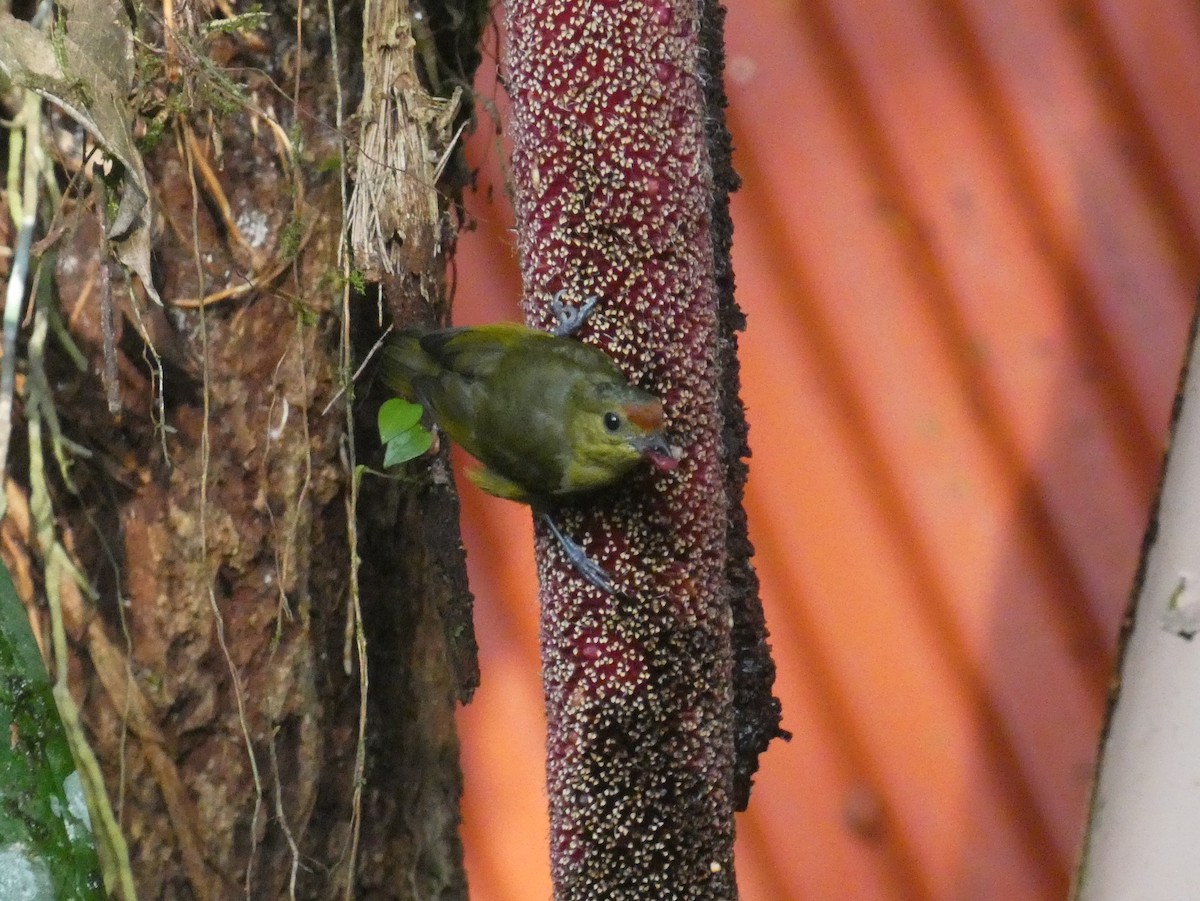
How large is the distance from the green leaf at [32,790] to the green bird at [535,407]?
450mm

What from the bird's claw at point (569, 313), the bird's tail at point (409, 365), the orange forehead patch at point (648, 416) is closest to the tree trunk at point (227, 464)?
the bird's tail at point (409, 365)

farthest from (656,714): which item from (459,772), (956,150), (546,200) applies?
(956,150)

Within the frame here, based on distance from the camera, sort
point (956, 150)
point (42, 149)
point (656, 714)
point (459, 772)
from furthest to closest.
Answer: point (956, 150) → point (459, 772) → point (42, 149) → point (656, 714)


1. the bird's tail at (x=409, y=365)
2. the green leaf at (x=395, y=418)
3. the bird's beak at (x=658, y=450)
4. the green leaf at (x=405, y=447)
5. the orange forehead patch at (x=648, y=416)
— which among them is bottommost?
the bird's beak at (x=658, y=450)

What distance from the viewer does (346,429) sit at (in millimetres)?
1207

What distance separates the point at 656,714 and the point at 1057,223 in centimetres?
101

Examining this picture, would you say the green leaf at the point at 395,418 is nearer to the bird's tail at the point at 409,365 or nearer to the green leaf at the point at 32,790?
the bird's tail at the point at 409,365

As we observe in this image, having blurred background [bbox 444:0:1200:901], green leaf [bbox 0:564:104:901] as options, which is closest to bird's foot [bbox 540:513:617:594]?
green leaf [bbox 0:564:104:901]

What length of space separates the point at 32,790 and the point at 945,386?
4.01 feet

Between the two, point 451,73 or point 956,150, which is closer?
point 451,73

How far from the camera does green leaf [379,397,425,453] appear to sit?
1176 millimetres

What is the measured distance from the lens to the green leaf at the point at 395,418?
1.18m

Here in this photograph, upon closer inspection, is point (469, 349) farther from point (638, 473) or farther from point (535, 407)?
point (638, 473)

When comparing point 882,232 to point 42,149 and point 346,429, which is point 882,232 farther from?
point 42,149
